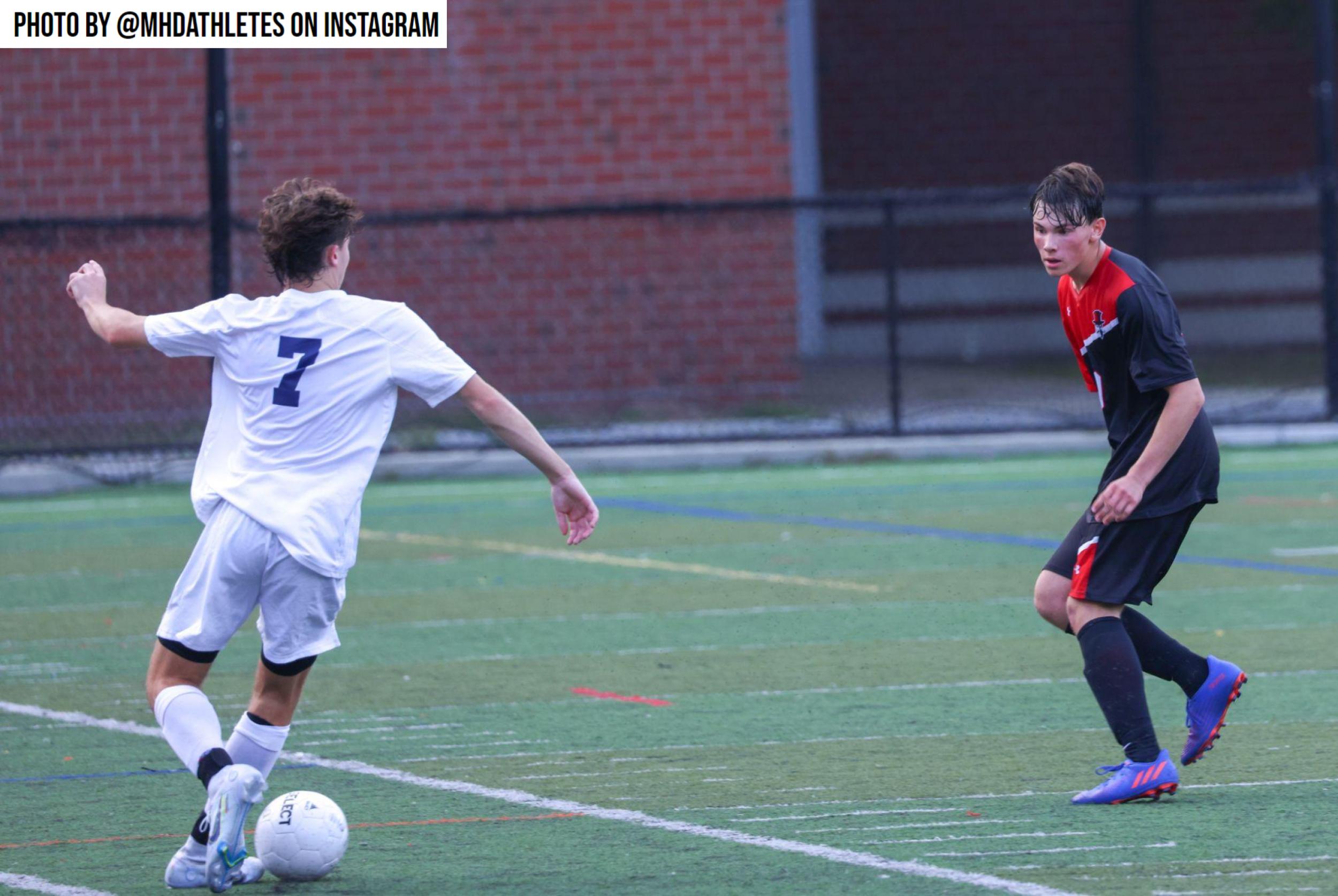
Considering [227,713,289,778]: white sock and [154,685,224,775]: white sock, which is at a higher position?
[154,685,224,775]: white sock

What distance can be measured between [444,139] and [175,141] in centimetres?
253

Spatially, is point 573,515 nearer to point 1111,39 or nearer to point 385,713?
point 385,713

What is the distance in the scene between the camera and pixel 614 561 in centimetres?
1096

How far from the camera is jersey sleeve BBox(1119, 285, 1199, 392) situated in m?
5.25

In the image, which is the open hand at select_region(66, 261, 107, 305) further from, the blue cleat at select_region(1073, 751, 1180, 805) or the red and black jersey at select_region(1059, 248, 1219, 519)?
the blue cleat at select_region(1073, 751, 1180, 805)

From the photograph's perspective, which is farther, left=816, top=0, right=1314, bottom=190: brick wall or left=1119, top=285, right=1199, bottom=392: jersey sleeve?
left=816, top=0, right=1314, bottom=190: brick wall

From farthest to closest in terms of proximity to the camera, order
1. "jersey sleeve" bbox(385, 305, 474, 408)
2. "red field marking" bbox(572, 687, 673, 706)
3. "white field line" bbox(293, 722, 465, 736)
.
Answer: "red field marking" bbox(572, 687, 673, 706) → "white field line" bbox(293, 722, 465, 736) → "jersey sleeve" bbox(385, 305, 474, 408)

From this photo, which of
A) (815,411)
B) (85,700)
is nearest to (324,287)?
(85,700)

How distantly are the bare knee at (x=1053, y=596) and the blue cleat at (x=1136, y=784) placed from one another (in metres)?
0.48

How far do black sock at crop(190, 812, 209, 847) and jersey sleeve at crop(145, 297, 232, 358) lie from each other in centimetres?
115

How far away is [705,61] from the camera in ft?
60.2

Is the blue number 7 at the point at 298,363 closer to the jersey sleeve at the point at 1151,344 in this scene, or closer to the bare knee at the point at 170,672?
the bare knee at the point at 170,672

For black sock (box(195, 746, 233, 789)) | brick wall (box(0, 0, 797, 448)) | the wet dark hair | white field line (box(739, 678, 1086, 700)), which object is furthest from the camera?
brick wall (box(0, 0, 797, 448))

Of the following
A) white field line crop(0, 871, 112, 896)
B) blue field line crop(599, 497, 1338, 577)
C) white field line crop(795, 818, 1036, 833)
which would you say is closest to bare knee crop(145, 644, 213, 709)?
white field line crop(0, 871, 112, 896)
